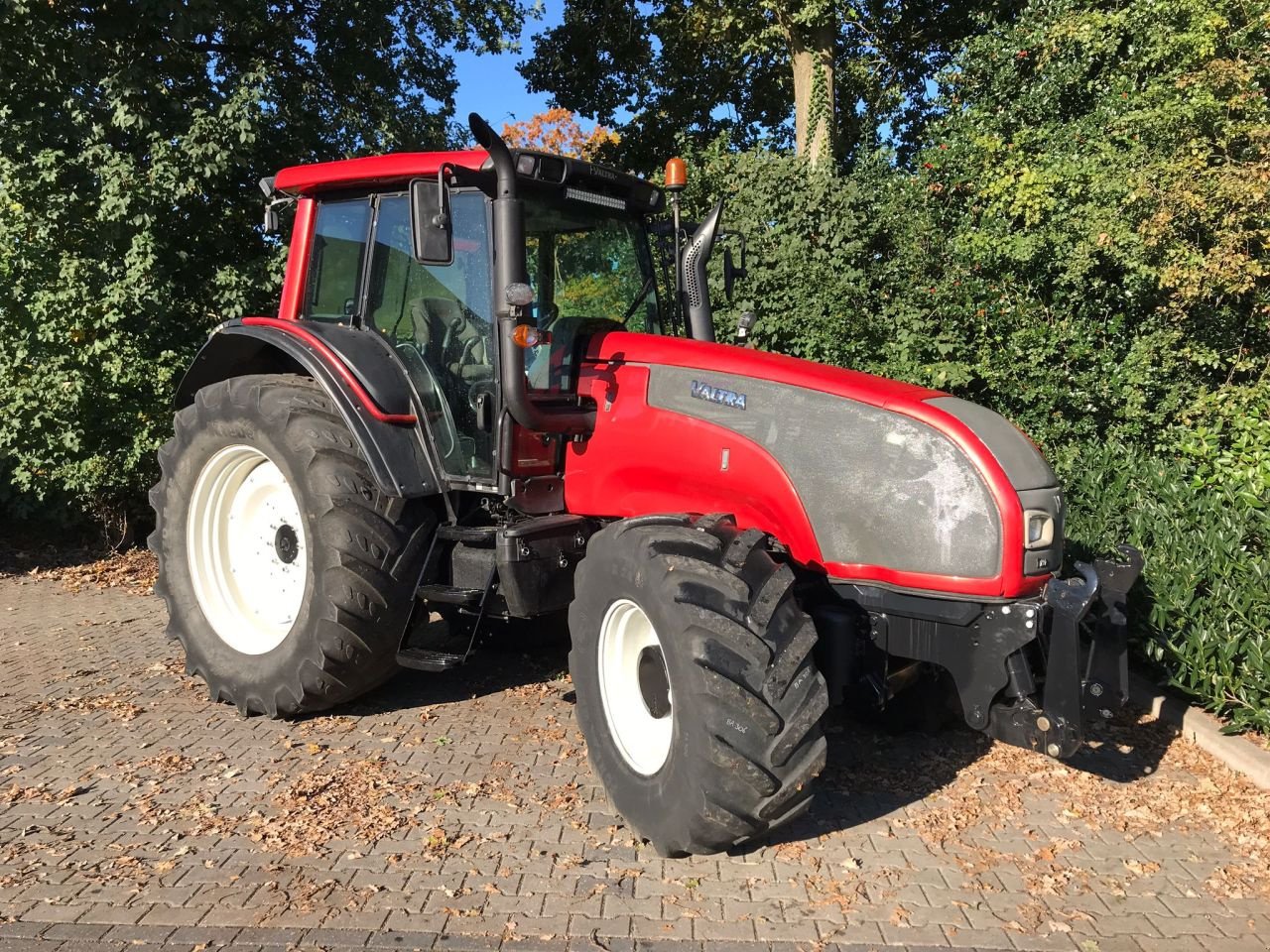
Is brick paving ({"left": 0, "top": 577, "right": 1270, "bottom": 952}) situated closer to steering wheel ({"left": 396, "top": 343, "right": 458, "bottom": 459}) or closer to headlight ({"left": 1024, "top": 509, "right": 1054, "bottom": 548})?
headlight ({"left": 1024, "top": 509, "right": 1054, "bottom": 548})

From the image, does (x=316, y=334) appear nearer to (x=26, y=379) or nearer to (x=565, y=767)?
(x=565, y=767)

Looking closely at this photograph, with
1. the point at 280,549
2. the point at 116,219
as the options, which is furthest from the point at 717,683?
the point at 116,219

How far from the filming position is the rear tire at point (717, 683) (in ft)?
9.89

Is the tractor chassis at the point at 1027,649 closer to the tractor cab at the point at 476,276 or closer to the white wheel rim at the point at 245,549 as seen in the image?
the tractor cab at the point at 476,276

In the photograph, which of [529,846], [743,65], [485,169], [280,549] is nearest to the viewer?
[529,846]

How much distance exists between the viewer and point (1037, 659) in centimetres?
327

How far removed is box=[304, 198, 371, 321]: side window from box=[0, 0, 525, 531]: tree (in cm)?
363

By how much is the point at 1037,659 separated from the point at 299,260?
13.2ft

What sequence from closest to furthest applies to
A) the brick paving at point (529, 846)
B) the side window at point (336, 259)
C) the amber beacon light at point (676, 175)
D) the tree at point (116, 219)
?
the brick paving at point (529, 846) < the amber beacon light at point (676, 175) < the side window at point (336, 259) < the tree at point (116, 219)

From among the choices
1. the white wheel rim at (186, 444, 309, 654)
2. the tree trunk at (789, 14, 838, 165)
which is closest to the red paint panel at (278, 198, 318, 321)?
the white wheel rim at (186, 444, 309, 654)

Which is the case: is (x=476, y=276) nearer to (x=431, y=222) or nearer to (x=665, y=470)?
(x=431, y=222)

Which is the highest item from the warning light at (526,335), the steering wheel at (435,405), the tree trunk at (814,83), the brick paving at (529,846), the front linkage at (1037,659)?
the tree trunk at (814,83)

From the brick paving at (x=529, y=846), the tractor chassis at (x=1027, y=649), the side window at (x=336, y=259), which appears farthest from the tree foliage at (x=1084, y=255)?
the side window at (x=336, y=259)

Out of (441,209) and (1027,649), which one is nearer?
(1027,649)
